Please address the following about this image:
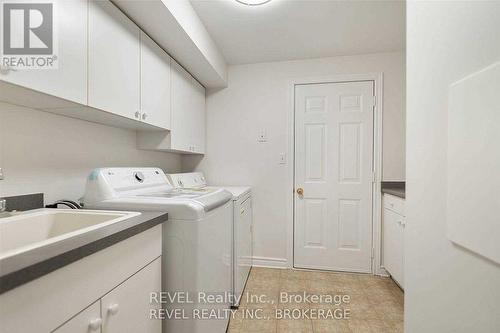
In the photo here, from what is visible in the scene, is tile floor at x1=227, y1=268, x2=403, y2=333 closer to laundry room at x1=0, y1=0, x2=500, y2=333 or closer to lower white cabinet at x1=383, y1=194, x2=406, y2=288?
laundry room at x1=0, y1=0, x2=500, y2=333

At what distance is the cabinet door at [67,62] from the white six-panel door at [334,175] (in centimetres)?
198

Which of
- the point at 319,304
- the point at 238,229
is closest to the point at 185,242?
the point at 238,229

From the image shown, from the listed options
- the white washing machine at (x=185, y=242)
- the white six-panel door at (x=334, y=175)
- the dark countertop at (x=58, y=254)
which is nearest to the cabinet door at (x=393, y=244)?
the white six-panel door at (x=334, y=175)

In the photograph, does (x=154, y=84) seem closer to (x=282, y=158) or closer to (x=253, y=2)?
(x=253, y=2)

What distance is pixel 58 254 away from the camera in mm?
580

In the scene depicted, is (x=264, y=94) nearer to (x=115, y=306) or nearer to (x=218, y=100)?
(x=218, y=100)

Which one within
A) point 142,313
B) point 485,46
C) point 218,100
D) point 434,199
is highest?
point 218,100

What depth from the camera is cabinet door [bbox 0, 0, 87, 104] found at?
0.87 m

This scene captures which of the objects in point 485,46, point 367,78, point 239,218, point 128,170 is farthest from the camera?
point 367,78

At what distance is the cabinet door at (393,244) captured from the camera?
6.55ft

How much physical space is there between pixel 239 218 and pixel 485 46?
166 cm

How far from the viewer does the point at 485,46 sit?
66 centimetres

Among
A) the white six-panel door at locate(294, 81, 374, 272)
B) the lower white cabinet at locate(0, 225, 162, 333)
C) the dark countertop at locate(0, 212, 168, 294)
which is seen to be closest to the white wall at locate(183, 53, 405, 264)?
the white six-panel door at locate(294, 81, 374, 272)

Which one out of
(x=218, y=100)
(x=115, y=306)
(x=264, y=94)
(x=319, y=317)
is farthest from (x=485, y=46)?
(x=218, y=100)
